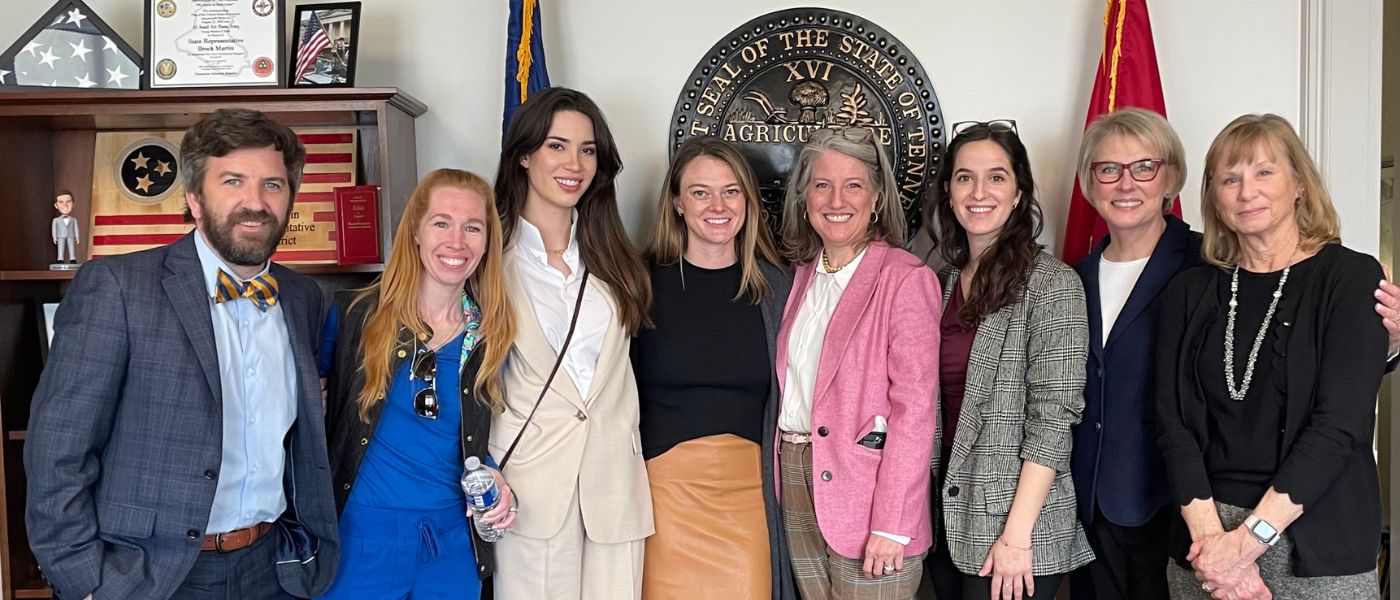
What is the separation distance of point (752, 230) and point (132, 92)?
178 centimetres

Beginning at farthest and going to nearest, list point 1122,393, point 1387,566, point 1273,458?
point 1387,566
point 1122,393
point 1273,458

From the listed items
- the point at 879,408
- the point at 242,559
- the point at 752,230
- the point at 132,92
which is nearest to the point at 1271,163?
the point at 879,408

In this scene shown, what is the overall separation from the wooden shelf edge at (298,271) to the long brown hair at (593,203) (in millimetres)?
540

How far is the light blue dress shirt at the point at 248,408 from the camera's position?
1927 millimetres

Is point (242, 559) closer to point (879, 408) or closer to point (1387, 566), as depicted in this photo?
point (879, 408)

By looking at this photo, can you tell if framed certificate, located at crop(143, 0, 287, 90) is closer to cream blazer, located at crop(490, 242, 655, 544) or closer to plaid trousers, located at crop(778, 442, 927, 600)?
cream blazer, located at crop(490, 242, 655, 544)

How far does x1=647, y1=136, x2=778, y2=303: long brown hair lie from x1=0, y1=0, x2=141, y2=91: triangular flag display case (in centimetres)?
162

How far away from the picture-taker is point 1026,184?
236 centimetres

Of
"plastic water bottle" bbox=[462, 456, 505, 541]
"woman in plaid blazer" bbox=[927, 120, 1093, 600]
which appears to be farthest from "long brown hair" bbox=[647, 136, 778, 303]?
"plastic water bottle" bbox=[462, 456, 505, 541]

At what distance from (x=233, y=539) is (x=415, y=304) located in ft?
1.97

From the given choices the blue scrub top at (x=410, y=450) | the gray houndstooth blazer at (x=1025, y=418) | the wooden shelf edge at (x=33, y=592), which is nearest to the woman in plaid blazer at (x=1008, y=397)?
the gray houndstooth blazer at (x=1025, y=418)

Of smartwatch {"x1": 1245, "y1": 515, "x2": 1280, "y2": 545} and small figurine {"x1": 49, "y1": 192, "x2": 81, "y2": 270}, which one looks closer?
smartwatch {"x1": 1245, "y1": 515, "x2": 1280, "y2": 545}

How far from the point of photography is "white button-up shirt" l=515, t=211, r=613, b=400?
234cm

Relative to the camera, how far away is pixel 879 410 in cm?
230
